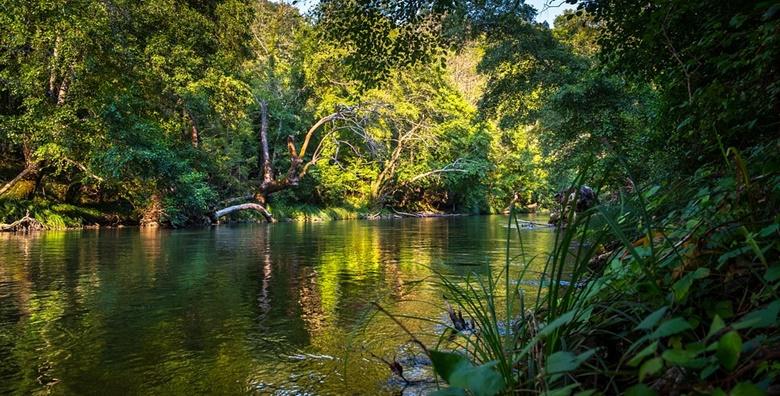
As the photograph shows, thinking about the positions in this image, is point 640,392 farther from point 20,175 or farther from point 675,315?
point 20,175

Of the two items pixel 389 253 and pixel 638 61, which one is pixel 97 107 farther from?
A: pixel 638 61

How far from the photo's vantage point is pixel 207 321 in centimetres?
503

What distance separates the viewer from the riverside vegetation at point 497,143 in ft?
5.16

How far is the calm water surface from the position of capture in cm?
339

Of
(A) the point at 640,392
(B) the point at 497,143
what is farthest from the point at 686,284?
(B) the point at 497,143

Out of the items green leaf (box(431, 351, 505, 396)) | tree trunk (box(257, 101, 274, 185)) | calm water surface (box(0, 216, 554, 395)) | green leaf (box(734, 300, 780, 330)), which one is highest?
tree trunk (box(257, 101, 274, 185))

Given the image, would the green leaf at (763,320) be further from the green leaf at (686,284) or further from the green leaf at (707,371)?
the green leaf at (686,284)

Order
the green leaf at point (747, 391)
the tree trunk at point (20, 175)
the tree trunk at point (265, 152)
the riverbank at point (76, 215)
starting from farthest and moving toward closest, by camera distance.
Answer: the tree trunk at point (265, 152) < the tree trunk at point (20, 175) < the riverbank at point (76, 215) < the green leaf at point (747, 391)

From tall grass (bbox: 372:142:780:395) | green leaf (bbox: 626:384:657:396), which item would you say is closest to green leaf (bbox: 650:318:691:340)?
tall grass (bbox: 372:142:780:395)

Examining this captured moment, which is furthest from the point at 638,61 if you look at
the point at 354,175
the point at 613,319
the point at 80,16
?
the point at 354,175

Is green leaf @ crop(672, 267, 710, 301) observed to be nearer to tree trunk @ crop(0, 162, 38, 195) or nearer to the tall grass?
the tall grass

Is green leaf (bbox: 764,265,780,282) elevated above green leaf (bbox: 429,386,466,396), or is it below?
above

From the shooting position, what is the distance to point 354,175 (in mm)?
34750

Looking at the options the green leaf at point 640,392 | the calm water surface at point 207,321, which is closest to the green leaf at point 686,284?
the green leaf at point 640,392
